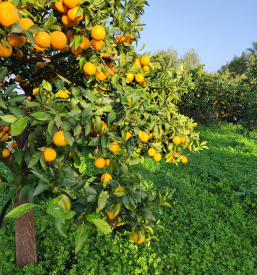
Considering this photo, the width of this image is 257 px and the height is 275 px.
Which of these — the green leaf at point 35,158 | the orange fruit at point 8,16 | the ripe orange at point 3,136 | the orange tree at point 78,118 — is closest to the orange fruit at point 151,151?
the orange tree at point 78,118

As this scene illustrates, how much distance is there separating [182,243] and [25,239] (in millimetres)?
2112

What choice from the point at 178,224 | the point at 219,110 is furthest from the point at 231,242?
the point at 219,110

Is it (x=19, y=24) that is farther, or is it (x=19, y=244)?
(x=19, y=244)

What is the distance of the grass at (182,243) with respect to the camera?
246cm

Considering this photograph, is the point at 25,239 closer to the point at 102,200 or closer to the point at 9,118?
the point at 102,200

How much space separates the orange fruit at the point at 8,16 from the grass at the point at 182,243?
1.91 m

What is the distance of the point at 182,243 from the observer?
2.92m

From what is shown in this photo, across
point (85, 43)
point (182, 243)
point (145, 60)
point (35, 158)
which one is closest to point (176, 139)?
point (145, 60)

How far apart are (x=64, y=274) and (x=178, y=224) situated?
1.92 m

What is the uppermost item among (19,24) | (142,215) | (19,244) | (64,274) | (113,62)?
(113,62)

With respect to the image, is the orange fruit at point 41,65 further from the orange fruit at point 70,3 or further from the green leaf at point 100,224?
the green leaf at point 100,224

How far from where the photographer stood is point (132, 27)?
60.2 inches

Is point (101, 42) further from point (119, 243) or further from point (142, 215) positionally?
point (119, 243)

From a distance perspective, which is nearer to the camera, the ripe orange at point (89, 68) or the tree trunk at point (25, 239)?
the ripe orange at point (89, 68)
